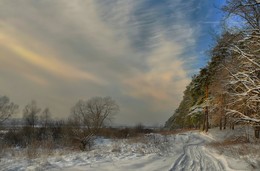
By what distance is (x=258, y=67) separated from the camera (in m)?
12.5

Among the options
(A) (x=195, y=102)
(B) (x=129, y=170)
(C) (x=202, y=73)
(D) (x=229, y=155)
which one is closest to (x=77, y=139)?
(D) (x=229, y=155)

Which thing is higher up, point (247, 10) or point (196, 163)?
point (247, 10)

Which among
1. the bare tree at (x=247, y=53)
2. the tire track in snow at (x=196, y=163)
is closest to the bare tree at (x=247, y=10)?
the bare tree at (x=247, y=53)

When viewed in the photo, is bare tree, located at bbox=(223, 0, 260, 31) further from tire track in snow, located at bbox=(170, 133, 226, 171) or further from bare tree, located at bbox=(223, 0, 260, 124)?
tire track in snow, located at bbox=(170, 133, 226, 171)

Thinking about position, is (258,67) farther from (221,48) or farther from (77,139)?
(77,139)

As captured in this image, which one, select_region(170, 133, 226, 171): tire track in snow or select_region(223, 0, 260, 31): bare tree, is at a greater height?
select_region(223, 0, 260, 31): bare tree

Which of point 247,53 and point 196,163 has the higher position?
point 247,53

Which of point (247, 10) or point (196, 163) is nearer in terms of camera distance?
point (247, 10)

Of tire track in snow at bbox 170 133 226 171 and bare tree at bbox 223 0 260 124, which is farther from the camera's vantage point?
tire track in snow at bbox 170 133 226 171

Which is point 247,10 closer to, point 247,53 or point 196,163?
point 247,53

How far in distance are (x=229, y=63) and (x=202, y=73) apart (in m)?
46.3

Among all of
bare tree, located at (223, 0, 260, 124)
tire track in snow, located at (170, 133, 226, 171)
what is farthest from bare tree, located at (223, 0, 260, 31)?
tire track in snow, located at (170, 133, 226, 171)

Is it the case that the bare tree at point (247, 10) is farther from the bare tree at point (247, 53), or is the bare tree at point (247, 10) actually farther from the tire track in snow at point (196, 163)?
the tire track in snow at point (196, 163)

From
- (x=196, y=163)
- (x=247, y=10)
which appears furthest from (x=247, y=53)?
(x=196, y=163)
